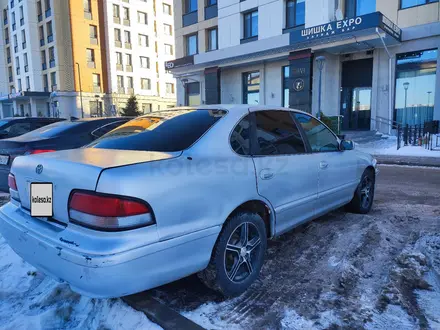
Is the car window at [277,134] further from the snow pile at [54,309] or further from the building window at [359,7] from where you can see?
the building window at [359,7]

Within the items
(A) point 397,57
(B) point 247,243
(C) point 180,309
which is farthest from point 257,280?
(A) point 397,57

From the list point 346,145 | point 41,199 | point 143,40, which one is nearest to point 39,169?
point 41,199

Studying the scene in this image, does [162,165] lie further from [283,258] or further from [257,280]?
[283,258]

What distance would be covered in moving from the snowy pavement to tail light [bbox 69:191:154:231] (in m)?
0.80

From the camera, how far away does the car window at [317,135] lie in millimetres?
3800

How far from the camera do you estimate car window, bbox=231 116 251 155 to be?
9.37 feet

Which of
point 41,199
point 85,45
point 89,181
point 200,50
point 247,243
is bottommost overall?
point 247,243

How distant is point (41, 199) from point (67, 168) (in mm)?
354

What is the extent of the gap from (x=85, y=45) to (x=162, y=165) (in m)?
45.4

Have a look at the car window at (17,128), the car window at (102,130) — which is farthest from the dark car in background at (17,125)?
the car window at (102,130)

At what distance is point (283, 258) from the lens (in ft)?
11.4

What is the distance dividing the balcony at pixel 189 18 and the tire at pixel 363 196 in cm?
2570

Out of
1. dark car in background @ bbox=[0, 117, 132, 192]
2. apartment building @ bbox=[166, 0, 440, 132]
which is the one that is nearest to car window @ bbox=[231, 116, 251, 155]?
dark car in background @ bbox=[0, 117, 132, 192]

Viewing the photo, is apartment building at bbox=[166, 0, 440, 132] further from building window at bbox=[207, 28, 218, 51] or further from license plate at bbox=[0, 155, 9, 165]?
license plate at bbox=[0, 155, 9, 165]
